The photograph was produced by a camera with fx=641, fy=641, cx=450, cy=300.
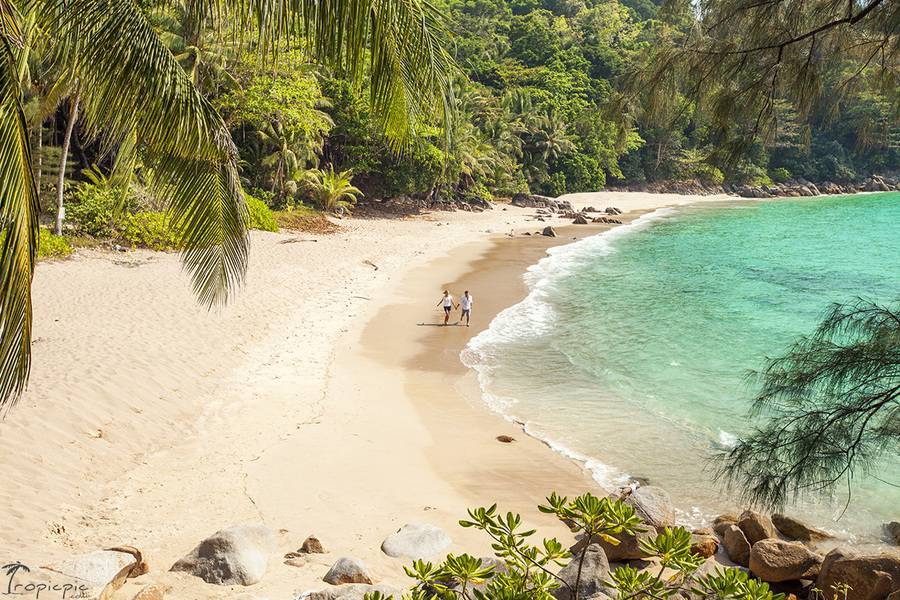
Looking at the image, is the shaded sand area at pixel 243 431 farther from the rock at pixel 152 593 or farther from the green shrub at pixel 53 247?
Answer: the green shrub at pixel 53 247

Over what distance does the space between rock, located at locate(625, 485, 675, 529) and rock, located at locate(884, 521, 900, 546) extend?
290 cm

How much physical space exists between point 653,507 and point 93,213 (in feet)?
61.5

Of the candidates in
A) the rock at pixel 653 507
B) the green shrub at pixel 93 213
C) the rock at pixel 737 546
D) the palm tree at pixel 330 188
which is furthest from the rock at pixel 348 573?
the palm tree at pixel 330 188

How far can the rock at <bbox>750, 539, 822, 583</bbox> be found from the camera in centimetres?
648

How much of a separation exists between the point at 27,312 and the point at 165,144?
2521mm

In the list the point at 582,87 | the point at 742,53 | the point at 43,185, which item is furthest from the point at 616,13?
the point at 742,53

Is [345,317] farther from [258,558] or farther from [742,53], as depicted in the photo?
[742,53]

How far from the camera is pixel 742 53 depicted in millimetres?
5531

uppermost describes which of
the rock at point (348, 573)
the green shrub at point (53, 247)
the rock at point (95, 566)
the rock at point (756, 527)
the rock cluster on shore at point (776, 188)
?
the rock cluster on shore at point (776, 188)

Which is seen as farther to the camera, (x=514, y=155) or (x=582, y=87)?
(x=582, y=87)

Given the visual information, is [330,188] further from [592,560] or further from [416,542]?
[592,560]

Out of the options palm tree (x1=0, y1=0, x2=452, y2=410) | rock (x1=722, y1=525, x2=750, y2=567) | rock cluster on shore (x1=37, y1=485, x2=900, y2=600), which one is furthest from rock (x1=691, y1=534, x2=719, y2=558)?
palm tree (x1=0, y1=0, x2=452, y2=410)

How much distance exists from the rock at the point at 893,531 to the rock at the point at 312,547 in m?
6.97

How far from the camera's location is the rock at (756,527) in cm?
720
